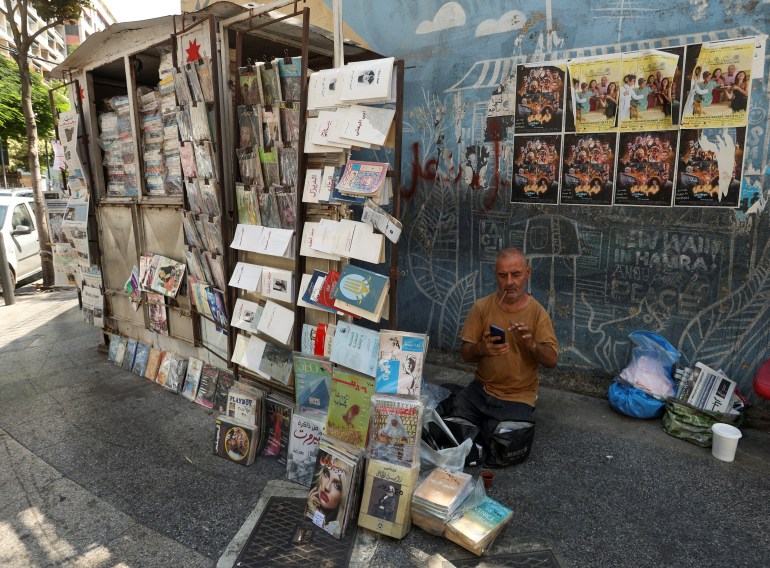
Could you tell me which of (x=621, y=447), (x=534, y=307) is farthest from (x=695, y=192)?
(x=621, y=447)

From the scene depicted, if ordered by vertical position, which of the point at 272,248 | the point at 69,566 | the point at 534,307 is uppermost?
the point at 272,248

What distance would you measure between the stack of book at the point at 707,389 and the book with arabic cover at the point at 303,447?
2854 millimetres

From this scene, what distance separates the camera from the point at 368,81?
9.70 ft

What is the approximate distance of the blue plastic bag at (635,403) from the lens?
3.96 meters

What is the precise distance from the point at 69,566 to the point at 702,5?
5.37 meters

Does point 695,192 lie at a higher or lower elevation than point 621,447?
higher

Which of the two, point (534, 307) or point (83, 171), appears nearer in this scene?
point (534, 307)

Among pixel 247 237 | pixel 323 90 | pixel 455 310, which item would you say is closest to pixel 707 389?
pixel 455 310

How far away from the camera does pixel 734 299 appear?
12.5 ft

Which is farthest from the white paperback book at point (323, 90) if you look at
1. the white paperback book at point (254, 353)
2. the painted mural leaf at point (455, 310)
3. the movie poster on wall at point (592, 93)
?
the painted mural leaf at point (455, 310)

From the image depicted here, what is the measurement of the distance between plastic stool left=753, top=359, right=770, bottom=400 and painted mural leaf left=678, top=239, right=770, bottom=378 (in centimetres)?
44

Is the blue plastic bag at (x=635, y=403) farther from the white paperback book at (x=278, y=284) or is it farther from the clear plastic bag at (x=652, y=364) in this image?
the white paperback book at (x=278, y=284)

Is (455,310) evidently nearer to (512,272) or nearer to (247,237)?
(512,272)

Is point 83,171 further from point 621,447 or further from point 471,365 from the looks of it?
point 621,447
